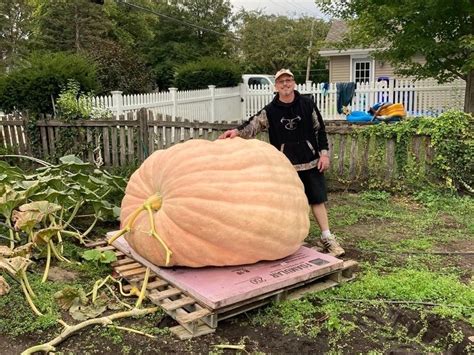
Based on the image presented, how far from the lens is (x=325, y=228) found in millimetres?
4402

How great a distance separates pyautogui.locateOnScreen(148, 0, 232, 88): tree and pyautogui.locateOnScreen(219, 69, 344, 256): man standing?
25570 millimetres

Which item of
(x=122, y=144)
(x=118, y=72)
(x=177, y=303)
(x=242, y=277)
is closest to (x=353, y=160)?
(x=122, y=144)

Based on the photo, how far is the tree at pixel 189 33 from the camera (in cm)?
2956

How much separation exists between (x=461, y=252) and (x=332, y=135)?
2867 millimetres

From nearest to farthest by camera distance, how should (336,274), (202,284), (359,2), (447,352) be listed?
(447,352), (202,284), (336,274), (359,2)

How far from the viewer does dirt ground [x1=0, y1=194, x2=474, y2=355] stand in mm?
2832

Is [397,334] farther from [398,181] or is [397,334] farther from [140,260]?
[398,181]

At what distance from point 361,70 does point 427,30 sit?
14709mm

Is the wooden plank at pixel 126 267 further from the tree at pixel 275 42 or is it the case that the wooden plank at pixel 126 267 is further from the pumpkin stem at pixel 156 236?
the tree at pixel 275 42

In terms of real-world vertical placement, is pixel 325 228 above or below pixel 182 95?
below

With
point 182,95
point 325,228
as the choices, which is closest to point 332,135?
point 325,228

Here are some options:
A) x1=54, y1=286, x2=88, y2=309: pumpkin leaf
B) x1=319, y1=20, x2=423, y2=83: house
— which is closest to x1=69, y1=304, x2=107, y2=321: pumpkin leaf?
x1=54, y1=286, x2=88, y2=309: pumpkin leaf

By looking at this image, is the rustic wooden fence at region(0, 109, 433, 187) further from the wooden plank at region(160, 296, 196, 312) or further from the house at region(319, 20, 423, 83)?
the house at region(319, 20, 423, 83)

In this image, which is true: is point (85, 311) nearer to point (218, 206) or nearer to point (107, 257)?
point (107, 257)
